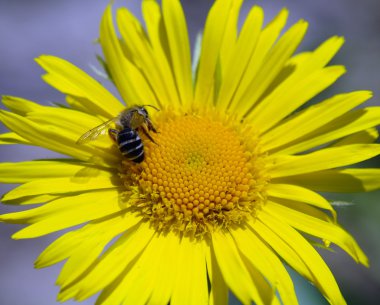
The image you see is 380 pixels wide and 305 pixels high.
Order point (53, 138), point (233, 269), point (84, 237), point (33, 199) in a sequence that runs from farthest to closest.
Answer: point (53, 138)
point (33, 199)
point (84, 237)
point (233, 269)

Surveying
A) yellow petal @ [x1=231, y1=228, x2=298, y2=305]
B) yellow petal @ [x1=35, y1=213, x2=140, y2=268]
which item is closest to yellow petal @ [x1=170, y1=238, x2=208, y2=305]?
yellow petal @ [x1=231, y1=228, x2=298, y2=305]

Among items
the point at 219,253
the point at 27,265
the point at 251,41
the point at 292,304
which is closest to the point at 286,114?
the point at 251,41

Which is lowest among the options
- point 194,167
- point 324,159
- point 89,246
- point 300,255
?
point 300,255

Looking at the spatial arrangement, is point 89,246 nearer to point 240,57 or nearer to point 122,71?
point 122,71

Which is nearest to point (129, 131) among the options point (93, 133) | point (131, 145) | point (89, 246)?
point (131, 145)

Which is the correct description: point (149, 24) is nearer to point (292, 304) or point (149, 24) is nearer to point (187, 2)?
point (292, 304)

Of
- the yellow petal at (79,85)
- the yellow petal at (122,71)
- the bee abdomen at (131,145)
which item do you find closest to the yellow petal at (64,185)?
the bee abdomen at (131,145)

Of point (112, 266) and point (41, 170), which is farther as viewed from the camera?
point (41, 170)
